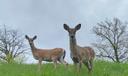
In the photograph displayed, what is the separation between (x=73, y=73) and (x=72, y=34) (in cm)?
158

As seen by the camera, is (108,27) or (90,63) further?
(108,27)

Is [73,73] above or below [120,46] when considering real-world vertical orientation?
above

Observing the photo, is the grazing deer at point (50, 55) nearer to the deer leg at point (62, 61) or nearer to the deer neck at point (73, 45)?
the deer leg at point (62, 61)

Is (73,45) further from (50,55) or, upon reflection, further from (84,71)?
(50,55)

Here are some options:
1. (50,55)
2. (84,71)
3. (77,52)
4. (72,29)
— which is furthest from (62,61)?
(77,52)

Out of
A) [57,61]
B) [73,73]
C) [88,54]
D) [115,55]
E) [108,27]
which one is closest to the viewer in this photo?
[73,73]

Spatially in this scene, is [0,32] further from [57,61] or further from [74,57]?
[74,57]

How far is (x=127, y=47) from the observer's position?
75500 mm

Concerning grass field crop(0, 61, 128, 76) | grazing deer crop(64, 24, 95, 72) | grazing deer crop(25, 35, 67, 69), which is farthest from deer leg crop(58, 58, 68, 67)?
grazing deer crop(64, 24, 95, 72)

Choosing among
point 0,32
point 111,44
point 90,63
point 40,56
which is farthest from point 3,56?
point 90,63

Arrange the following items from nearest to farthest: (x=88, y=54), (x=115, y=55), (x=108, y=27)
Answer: (x=88, y=54) < (x=115, y=55) < (x=108, y=27)

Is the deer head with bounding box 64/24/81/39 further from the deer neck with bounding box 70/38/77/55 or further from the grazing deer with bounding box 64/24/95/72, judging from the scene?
the deer neck with bounding box 70/38/77/55

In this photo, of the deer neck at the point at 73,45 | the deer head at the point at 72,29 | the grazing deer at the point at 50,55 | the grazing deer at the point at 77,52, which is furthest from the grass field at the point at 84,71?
Answer: the deer head at the point at 72,29

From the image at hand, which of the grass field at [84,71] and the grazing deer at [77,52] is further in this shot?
the grazing deer at [77,52]
